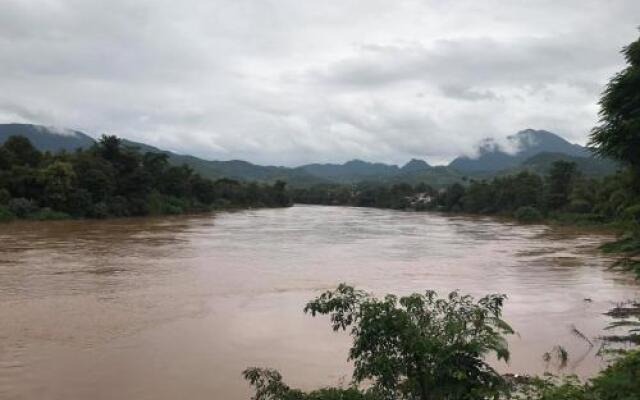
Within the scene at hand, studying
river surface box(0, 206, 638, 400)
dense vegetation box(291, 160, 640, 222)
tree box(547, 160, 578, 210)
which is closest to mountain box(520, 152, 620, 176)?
dense vegetation box(291, 160, 640, 222)

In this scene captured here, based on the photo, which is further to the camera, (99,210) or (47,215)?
(99,210)

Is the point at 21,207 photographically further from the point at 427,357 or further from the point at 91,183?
the point at 427,357

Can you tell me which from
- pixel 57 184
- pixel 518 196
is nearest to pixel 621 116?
pixel 57 184

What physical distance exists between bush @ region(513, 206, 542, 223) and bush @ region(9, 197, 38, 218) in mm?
45934

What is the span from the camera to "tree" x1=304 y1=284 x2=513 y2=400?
15.4ft

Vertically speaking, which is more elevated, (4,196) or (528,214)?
(4,196)

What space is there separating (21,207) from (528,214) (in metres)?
47.5

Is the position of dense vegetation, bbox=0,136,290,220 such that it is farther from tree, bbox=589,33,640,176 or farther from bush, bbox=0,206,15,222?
tree, bbox=589,33,640,176

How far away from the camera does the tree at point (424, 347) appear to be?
15.4ft

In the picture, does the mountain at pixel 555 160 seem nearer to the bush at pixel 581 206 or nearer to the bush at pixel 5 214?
the bush at pixel 581 206

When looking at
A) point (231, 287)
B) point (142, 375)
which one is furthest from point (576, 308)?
point (142, 375)

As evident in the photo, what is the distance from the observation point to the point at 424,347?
15.5ft

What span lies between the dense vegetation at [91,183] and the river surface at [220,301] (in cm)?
957

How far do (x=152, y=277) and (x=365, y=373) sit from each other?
16.2 meters
